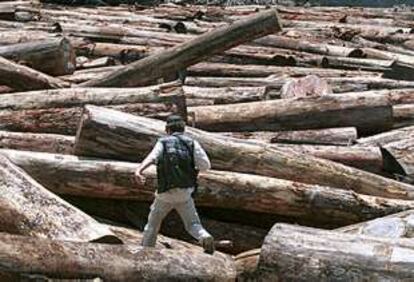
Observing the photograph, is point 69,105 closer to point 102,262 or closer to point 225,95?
point 225,95

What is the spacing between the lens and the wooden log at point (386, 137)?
8664 millimetres

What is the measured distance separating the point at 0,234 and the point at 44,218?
0.63 m

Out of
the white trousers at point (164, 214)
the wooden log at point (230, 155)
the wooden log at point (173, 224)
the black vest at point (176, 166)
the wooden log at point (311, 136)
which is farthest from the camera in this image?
the wooden log at point (311, 136)

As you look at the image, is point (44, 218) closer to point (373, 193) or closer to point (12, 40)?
point (373, 193)

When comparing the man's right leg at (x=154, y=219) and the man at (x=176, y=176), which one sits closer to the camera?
the man at (x=176, y=176)

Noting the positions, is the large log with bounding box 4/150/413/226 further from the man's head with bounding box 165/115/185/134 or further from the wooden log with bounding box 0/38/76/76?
the wooden log with bounding box 0/38/76/76

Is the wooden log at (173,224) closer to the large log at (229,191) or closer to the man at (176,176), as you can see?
the large log at (229,191)

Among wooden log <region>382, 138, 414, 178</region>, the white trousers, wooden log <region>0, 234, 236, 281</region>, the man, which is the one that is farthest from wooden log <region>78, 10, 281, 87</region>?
wooden log <region>0, 234, 236, 281</region>

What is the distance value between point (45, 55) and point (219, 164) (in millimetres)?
4871

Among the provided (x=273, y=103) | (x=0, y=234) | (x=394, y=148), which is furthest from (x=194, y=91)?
(x=0, y=234)

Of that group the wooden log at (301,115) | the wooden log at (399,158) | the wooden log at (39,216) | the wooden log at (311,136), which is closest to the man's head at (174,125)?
the wooden log at (39,216)

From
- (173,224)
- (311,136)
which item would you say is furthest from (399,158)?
(173,224)

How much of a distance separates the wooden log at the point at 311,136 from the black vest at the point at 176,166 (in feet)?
7.82

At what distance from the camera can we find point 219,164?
7.47 metres
